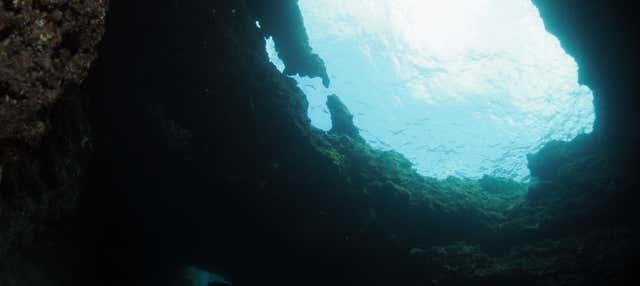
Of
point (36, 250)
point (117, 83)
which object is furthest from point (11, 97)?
point (117, 83)

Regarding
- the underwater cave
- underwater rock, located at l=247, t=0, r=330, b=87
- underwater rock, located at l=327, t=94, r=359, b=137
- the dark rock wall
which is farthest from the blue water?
the dark rock wall

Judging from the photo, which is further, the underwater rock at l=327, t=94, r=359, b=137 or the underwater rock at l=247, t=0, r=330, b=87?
the underwater rock at l=327, t=94, r=359, b=137

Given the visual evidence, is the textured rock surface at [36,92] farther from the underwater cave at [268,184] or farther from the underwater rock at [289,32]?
the underwater rock at [289,32]

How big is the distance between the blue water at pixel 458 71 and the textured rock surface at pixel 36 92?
18.2 metres

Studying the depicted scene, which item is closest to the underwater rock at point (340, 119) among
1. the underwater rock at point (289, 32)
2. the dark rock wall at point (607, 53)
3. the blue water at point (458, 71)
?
the underwater rock at point (289, 32)

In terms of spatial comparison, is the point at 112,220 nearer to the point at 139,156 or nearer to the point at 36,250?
the point at 139,156

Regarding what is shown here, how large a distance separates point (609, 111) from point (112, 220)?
12.2 m

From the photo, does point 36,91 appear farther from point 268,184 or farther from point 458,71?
point 458,71

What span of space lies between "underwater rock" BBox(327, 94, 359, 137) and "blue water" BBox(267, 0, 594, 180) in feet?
31.0

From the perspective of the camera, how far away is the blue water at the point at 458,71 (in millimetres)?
23016

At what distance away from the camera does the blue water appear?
23.0 m

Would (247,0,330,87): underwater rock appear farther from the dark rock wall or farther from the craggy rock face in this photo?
the craggy rock face

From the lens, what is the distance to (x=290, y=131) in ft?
35.1

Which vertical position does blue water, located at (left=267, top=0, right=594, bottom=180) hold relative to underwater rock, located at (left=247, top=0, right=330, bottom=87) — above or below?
above
